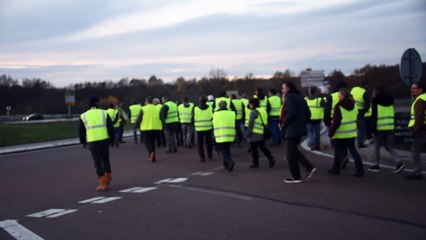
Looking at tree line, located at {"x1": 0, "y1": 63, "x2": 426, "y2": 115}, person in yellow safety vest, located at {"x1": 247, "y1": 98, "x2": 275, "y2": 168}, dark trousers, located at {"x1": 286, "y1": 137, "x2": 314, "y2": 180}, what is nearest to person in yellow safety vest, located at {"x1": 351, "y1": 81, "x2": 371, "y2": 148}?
person in yellow safety vest, located at {"x1": 247, "y1": 98, "x2": 275, "y2": 168}

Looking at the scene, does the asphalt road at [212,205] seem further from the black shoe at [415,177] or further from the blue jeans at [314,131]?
the blue jeans at [314,131]

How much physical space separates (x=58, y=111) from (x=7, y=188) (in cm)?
8925

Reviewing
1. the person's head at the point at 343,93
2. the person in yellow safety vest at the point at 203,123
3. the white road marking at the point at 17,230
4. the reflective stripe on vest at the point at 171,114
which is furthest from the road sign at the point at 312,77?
the white road marking at the point at 17,230

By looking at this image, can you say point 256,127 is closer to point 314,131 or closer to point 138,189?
point 138,189

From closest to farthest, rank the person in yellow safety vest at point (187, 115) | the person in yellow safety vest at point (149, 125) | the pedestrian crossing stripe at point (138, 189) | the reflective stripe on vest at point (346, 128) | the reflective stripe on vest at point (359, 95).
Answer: the pedestrian crossing stripe at point (138, 189)
the reflective stripe on vest at point (346, 128)
the reflective stripe on vest at point (359, 95)
the person in yellow safety vest at point (149, 125)
the person in yellow safety vest at point (187, 115)

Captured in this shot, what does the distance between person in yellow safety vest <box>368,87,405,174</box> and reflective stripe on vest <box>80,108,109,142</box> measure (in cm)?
584

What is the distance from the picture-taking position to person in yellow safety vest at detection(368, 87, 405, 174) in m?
10.6

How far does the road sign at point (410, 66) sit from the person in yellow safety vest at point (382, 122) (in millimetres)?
3144

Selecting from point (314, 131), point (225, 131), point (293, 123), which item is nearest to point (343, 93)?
point (293, 123)

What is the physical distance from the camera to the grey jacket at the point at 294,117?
31.8 feet

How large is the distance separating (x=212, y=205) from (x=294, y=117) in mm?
2775

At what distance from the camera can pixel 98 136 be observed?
33.1 feet

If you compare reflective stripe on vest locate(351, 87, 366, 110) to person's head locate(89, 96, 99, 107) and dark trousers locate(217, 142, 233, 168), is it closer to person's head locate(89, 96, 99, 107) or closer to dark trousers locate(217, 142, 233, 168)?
dark trousers locate(217, 142, 233, 168)

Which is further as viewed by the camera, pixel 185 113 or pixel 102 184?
pixel 185 113
